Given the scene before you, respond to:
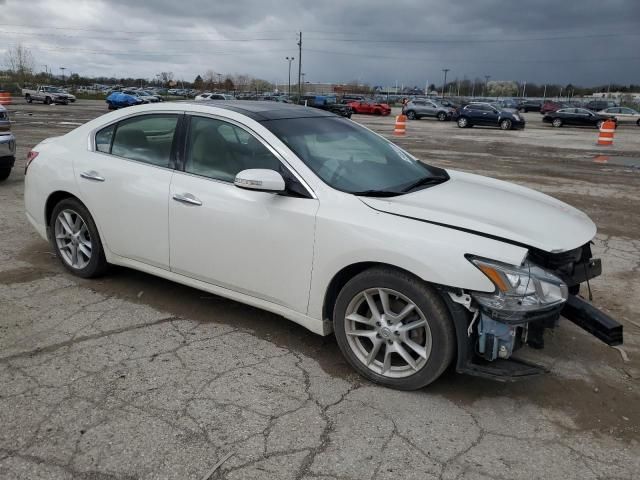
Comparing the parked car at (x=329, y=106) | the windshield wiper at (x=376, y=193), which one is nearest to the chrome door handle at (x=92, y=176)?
the windshield wiper at (x=376, y=193)

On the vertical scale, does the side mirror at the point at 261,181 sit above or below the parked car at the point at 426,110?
below

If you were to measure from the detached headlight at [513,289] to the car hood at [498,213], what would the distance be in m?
0.18

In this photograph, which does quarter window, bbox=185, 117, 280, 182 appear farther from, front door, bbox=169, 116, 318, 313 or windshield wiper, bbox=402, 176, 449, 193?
windshield wiper, bbox=402, 176, 449, 193

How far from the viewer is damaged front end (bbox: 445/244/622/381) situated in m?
2.77

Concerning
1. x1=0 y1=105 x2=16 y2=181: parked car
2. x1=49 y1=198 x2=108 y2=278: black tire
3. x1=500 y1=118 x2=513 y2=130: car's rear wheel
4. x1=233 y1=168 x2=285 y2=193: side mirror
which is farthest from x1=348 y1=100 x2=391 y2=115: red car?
x1=233 y1=168 x2=285 y2=193: side mirror

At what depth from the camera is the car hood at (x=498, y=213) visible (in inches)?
117

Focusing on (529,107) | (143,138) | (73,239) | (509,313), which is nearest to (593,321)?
(509,313)

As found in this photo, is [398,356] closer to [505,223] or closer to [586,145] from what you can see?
[505,223]

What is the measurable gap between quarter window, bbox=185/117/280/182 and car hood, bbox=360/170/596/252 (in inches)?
33.6

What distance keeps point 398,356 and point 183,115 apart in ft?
7.69

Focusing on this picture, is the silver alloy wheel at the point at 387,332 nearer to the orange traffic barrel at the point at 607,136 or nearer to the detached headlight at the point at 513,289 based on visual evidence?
the detached headlight at the point at 513,289

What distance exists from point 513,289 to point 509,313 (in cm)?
13

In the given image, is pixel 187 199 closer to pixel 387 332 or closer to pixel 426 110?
pixel 387 332

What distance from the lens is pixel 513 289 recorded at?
9.10 feet
